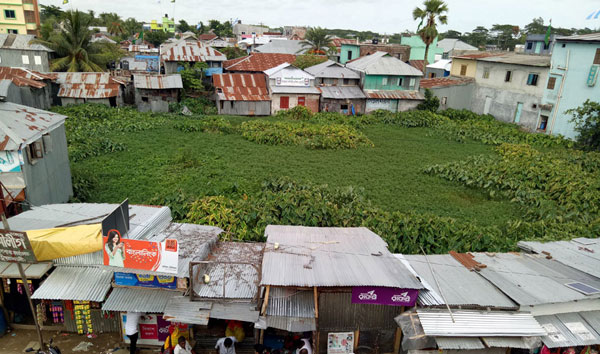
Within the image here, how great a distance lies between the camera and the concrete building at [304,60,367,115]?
124 ft

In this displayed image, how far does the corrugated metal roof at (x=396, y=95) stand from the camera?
125 feet

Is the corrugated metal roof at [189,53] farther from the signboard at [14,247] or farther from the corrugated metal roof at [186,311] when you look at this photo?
the corrugated metal roof at [186,311]

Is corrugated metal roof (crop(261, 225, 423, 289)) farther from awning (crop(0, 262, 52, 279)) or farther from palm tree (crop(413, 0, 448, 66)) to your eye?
palm tree (crop(413, 0, 448, 66))

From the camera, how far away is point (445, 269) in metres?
10.9

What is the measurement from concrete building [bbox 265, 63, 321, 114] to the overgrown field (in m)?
3.73

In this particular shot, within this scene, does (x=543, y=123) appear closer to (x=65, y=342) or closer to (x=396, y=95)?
(x=396, y=95)

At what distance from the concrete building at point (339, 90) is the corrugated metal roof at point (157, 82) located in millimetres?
13438

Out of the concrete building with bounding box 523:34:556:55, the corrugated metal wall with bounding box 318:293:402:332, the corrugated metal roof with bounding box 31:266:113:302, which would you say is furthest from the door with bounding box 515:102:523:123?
the corrugated metal roof with bounding box 31:266:113:302

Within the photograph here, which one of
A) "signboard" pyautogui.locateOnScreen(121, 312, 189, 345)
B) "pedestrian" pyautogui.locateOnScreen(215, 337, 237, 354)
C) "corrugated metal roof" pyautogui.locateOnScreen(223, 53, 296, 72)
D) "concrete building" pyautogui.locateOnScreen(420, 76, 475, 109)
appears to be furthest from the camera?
"corrugated metal roof" pyautogui.locateOnScreen(223, 53, 296, 72)

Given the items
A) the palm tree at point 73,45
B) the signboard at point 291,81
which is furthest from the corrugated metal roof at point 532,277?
the palm tree at point 73,45

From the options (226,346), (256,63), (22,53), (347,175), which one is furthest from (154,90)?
(226,346)

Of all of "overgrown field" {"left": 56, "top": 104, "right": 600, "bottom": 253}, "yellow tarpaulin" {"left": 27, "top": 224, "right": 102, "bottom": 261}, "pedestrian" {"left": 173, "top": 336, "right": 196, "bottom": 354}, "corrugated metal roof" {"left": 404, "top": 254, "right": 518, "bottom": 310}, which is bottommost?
"pedestrian" {"left": 173, "top": 336, "right": 196, "bottom": 354}

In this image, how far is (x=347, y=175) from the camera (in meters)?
22.2

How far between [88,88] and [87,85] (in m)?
0.41
